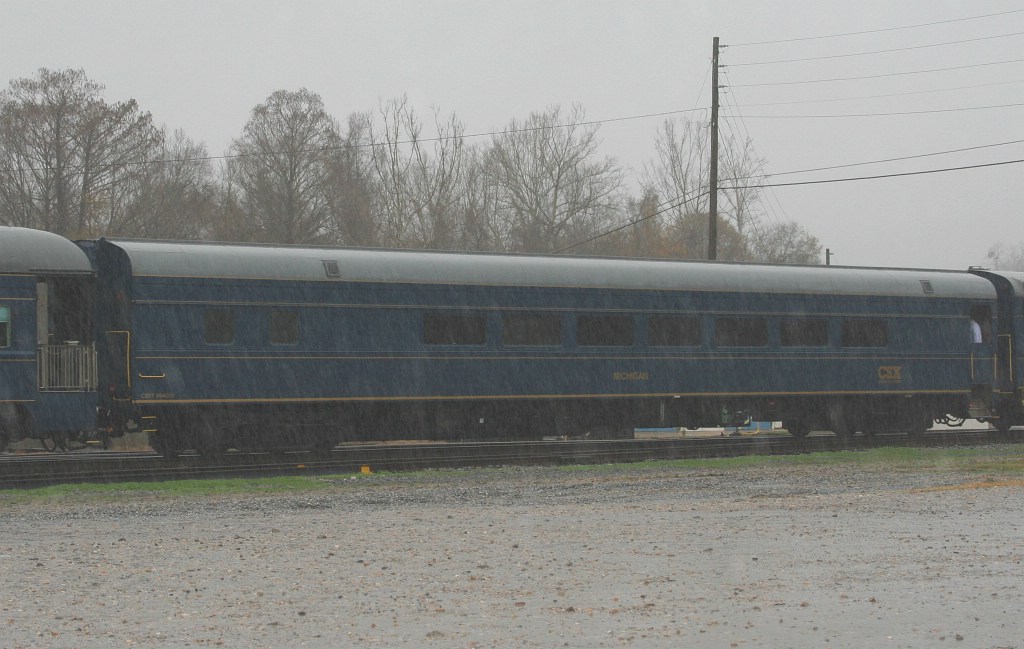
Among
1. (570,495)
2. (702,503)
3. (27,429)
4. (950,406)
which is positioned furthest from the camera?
(950,406)

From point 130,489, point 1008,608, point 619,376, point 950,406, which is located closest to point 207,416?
point 130,489

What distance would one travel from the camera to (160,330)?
1902 centimetres

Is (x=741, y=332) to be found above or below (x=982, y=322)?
below

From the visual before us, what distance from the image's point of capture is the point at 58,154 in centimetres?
5044

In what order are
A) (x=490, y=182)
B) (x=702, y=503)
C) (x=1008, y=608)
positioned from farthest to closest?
(x=490, y=182)
(x=702, y=503)
(x=1008, y=608)

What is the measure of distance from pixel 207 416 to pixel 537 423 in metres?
6.07

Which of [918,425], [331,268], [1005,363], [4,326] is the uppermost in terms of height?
[331,268]

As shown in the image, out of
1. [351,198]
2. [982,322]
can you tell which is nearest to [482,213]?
[351,198]

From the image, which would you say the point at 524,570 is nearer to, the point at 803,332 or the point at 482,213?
the point at 803,332

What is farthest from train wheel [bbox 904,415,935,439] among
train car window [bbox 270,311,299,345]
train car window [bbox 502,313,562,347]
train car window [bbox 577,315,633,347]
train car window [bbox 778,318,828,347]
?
train car window [bbox 270,311,299,345]

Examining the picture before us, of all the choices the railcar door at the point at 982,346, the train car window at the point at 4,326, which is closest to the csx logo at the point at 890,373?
the railcar door at the point at 982,346

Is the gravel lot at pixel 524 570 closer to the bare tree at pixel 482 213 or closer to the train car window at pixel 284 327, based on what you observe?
the train car window at pixel 284 327

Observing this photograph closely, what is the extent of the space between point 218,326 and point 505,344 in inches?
200

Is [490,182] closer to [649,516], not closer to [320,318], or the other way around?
[320,318]
